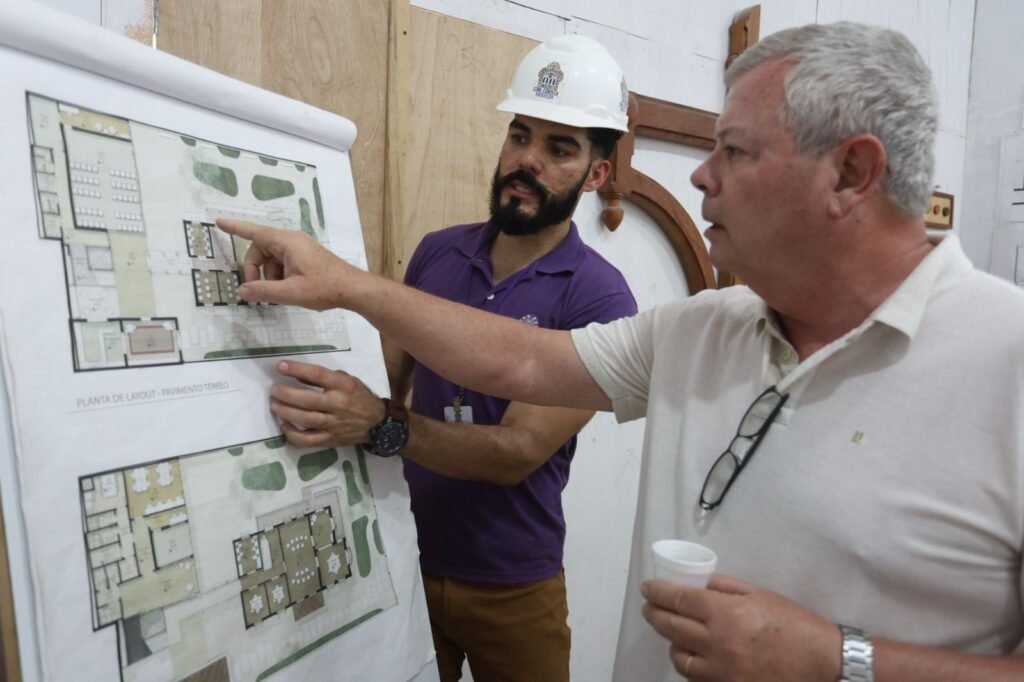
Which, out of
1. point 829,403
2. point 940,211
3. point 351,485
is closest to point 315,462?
point 351,485

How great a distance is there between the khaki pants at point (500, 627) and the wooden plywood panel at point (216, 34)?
108cm

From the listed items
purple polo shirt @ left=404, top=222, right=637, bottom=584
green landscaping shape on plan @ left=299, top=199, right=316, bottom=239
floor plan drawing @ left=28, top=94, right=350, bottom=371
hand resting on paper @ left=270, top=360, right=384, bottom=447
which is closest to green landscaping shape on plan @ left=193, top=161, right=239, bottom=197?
floor plan drawing @ left=28, top=94, right=350, bottom=371

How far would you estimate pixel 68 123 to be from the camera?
816 millimetres

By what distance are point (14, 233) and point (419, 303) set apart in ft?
1.74

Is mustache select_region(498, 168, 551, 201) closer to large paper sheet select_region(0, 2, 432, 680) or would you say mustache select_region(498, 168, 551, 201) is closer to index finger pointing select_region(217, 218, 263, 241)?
large paper sheet select_region(0, 2, 432, 680)

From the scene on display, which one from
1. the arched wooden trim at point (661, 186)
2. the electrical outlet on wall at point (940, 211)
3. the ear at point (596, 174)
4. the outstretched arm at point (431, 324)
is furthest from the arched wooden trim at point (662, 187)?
the electrical outlet on wall at point (940, 211)

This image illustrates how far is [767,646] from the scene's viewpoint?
2.61 feet

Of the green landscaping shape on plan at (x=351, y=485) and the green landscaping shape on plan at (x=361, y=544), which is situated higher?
the green landscaping shape on plan at (x=351, y=485)

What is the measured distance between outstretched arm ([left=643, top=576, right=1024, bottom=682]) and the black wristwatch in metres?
0.48

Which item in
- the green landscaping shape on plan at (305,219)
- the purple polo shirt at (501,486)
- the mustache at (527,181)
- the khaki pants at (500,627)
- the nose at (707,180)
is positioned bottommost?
the khaki pants at (500,627)

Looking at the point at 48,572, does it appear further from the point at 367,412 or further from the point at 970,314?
the point at 970,314

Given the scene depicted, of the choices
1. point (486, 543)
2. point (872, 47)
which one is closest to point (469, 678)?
point (486, 543)

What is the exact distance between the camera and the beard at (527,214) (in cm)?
155

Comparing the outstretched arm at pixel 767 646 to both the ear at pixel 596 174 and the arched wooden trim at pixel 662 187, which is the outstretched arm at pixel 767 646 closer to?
the ear at pixel 596 174
